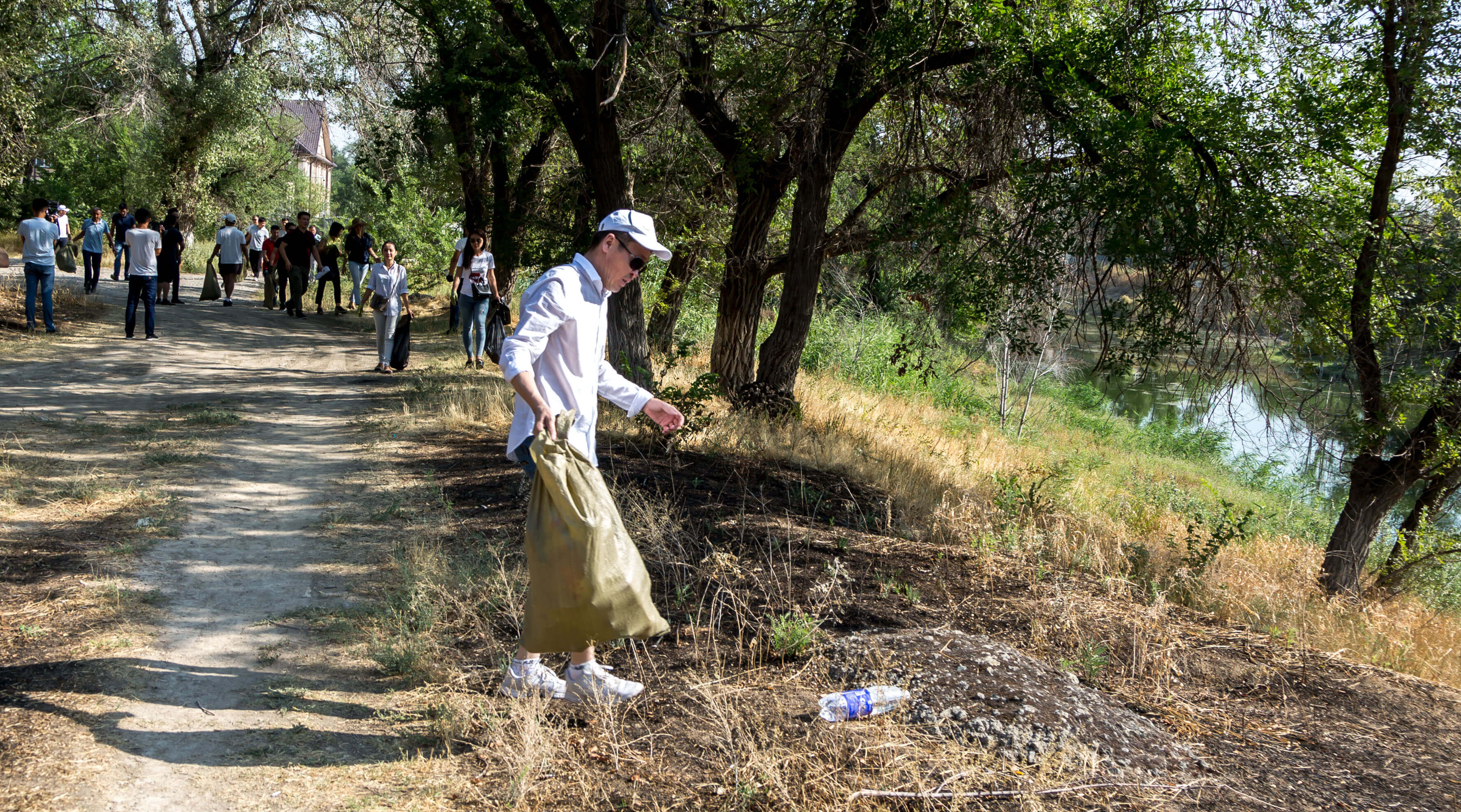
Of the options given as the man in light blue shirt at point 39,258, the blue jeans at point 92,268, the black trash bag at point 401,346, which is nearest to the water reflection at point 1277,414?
the black trash bag at point 401,346

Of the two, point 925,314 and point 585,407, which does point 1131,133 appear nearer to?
point 925,314

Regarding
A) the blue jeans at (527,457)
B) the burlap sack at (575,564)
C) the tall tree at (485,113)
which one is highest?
the tall tree at (485,113)

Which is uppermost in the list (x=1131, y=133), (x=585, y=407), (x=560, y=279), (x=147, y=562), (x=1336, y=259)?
(x=1131, y=133)

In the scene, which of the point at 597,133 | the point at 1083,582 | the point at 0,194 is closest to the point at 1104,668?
the point at 1083,582

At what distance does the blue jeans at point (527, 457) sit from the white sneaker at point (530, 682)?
0.78 metres

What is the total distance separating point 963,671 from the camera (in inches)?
160

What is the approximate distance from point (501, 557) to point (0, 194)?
3402 centimetres

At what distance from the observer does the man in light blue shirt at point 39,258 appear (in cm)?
1227

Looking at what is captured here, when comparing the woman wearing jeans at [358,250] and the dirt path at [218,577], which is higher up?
the woman wearing jeans at [358,250]

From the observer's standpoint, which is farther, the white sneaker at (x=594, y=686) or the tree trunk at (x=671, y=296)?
the tree trunk at (x=671, y=296)

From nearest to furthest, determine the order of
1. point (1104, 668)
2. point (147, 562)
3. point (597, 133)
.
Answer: point (1104, 668)
point (147, 562)
point (597, 133)

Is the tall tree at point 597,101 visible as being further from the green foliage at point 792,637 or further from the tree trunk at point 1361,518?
the tree trunk at point 1361,518

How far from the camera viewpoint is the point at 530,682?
3.77m

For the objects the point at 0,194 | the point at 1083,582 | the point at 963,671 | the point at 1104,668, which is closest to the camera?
the point at 963,671
